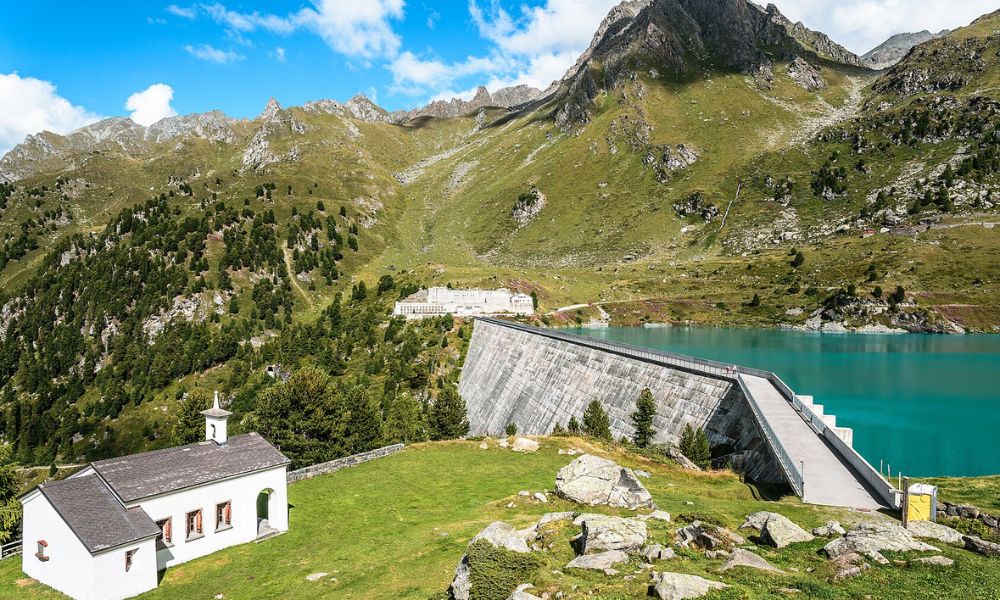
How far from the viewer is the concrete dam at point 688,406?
28.4m

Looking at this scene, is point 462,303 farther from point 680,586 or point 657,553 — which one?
point 680,586

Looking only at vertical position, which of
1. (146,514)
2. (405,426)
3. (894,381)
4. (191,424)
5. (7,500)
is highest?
(146,514)

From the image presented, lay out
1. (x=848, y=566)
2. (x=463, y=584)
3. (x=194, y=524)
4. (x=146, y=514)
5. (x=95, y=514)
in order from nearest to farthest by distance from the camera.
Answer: (x=848, y=566)
(x=463, y=584)
(x=95, y=514)
(x=146, y=514)
(x=194, y=524)

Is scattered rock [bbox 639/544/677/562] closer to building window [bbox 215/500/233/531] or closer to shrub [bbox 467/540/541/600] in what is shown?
shrub [bbox 467/540/541/600]

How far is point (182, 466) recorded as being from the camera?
29672mm

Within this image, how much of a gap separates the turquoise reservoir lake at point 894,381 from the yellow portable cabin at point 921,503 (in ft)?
113

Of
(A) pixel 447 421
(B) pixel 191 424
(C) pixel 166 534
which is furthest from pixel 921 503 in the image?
(B) pixel 191 424

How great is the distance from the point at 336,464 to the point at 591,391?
85.1ft

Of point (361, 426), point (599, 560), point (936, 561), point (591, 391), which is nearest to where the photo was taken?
point (936, 561)

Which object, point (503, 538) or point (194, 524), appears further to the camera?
point (194, 524)

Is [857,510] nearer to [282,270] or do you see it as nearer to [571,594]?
[571,594]

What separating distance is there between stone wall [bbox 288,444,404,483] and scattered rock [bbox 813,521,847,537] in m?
33.5

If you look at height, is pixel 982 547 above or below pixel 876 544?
below

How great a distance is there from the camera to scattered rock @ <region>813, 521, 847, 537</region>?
751 inches
